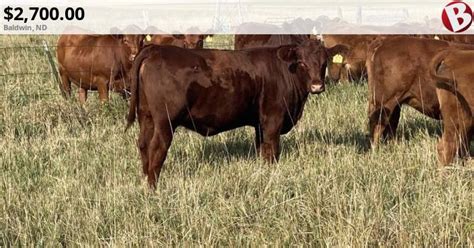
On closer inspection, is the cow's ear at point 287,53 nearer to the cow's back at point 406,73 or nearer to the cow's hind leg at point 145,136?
the cow's back at point 406,73

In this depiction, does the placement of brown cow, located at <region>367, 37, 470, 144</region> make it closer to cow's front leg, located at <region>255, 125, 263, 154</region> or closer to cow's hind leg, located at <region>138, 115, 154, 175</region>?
cow's front leg, located at <region>255, 125, 263, 154</region>

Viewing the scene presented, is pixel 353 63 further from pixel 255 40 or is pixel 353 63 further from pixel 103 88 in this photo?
pixel 103 88

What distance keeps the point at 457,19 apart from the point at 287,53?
8108 mm

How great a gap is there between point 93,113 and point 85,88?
1779mm

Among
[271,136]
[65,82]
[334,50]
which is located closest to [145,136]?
[271,136]

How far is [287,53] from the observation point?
6117mm

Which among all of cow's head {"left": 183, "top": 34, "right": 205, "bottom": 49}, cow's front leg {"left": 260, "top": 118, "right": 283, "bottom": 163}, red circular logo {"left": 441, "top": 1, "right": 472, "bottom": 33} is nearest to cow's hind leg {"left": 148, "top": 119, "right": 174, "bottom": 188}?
cow's front leg {"left": 260, "top": 118, "right": 283, "bottom": 163}

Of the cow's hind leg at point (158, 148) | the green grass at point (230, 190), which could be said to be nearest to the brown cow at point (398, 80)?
the green grass at point (230, 190)

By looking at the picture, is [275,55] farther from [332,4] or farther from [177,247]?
[332,4]

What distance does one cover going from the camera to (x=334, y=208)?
4.29 meters

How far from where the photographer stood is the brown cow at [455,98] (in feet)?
17.7

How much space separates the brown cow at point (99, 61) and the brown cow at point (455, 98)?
4764 millimetres

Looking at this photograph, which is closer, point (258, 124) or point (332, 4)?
→ point (258, 124)

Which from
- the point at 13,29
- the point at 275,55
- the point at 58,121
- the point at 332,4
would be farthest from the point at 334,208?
the point at 332,4
